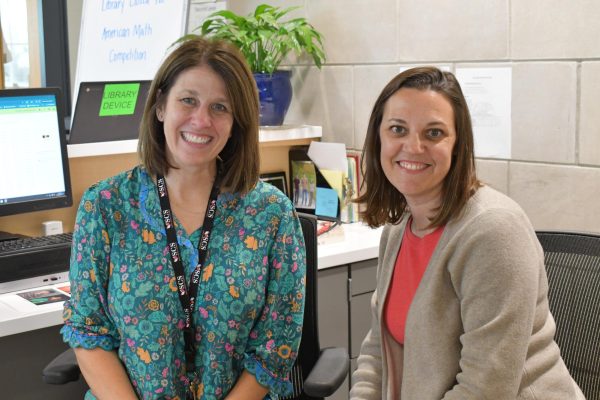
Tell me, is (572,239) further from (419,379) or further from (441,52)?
(441,52)

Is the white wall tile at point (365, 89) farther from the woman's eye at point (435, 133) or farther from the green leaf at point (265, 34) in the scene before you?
the woman's eye at point (435, 133)

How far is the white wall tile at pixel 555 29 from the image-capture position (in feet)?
8.04

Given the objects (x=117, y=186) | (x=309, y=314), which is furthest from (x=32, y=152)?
(x=309, y=314)

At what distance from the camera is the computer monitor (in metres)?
2.42

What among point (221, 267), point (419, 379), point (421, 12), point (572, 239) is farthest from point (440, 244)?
point (421, 12)

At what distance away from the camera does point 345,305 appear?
2.68m

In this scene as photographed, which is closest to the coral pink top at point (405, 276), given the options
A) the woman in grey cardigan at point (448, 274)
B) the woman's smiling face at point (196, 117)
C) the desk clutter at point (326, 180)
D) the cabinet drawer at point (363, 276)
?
the woman in grey cardigan at point (448, 274)

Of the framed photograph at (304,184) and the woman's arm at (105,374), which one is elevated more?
the framed photograph at (304,184)

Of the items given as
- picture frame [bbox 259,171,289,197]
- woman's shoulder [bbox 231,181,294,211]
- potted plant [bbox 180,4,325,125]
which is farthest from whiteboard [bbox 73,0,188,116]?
woman's shoulder [bbox 231,181,294,211]

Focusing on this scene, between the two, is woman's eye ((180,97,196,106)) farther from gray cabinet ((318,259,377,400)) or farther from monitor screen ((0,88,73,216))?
gray cabinet ((318,259,377,400))

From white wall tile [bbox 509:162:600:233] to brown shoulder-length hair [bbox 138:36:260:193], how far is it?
1154mm

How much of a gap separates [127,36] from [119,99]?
0.92 metres

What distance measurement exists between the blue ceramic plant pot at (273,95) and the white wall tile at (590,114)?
1.23 m

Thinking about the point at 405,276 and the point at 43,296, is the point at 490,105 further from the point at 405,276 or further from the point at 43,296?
the point at 43,296
